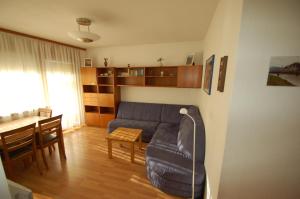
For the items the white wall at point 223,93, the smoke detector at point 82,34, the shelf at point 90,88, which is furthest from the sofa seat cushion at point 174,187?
the shelf at point 90,88

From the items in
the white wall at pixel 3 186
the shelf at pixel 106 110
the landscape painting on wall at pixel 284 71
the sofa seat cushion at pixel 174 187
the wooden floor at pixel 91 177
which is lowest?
the wooden floor at pixel 91 177

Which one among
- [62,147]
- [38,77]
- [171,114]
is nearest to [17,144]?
[62,147]

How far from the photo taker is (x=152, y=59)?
12.0ft

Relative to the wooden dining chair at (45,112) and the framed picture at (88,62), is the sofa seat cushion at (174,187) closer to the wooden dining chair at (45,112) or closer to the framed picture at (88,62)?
the wooden dining chair at (45,112)

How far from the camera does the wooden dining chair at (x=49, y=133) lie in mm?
2084

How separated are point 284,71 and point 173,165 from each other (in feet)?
4.85

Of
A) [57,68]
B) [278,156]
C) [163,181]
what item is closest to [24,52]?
[57,68]

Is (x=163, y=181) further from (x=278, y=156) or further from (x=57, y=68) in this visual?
(x=57, y=68)

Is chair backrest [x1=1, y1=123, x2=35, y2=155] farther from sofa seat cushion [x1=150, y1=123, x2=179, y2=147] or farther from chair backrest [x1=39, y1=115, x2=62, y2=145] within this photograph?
sofa seat cushion [x1=150, y1=123, x2=179, y2=147]

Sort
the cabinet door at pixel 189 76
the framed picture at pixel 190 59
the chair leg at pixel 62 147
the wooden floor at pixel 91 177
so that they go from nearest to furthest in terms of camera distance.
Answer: the wooden floor at pixel 91 177 < the chair leg at pixel 62 147 < the cabinet door at pixel 189 76 < the framed picture at pixel 190 59

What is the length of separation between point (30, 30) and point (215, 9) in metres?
3.21

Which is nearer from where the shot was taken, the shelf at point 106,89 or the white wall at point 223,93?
the white wall at point 223,93

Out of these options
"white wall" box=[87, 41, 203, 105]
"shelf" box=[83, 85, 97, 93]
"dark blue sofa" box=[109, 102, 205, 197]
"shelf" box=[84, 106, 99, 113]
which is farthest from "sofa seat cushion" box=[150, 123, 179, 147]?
"shelf" box=[83, 85, 97, 93]

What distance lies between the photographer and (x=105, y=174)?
2090mm
